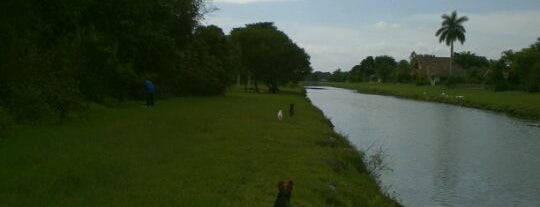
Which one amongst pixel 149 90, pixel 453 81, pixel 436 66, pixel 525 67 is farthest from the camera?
pixel 436 66

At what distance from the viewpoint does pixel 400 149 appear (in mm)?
30000

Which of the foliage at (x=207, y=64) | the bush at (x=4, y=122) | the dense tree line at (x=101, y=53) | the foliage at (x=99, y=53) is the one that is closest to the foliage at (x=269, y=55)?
the dense tree line at (x=101, y=53)

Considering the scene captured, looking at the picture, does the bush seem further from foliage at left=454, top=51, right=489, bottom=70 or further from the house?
foliage at left=454, top=51, right=489, bottom=70

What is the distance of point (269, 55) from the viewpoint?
3142 inches

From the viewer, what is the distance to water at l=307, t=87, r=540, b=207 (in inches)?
781

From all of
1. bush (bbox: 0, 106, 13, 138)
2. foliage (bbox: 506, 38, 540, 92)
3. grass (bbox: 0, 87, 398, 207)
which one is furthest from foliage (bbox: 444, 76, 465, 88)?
bush (bbox: 0, 106, 13, 138)

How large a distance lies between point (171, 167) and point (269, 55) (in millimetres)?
66033

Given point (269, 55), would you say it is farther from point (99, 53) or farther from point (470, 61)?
point (470, 61)

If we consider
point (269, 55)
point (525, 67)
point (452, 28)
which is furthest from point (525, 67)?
point (452, 28)

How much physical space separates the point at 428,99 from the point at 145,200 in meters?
79.3

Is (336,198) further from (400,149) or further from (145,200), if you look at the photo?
(400,149)

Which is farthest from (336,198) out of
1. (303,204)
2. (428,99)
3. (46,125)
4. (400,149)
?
(428,99)

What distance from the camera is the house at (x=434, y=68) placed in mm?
141525

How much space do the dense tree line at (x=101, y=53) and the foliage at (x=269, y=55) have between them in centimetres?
1511
